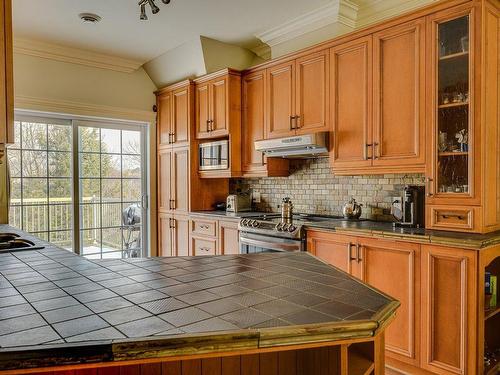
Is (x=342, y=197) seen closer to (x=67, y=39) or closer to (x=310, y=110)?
(x=310, y=110)

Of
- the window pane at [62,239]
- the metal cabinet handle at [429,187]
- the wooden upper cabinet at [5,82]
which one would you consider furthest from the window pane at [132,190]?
the metal cabinet handle at [429,187]

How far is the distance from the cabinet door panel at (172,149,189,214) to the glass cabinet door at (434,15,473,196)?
9.18 ft

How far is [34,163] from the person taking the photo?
4.22 m

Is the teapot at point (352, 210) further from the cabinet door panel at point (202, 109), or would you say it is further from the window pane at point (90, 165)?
the window pane at point (90, 165)

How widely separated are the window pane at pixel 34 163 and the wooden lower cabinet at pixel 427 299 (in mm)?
3435

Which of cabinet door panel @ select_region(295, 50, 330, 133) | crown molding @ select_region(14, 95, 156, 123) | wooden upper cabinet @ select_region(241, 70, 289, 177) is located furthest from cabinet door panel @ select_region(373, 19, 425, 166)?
crown molding @ select_region(14, 95, 156, 123)

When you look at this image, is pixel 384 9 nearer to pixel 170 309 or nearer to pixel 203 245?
pixel 203 245

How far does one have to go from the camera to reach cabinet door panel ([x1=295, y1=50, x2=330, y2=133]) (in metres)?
3.28

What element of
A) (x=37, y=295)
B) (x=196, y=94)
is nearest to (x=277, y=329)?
(x=37, y=295)

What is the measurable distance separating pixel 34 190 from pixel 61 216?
40 cm

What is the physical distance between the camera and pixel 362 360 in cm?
122

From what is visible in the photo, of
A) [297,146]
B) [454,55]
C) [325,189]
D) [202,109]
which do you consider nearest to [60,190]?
[202,109]

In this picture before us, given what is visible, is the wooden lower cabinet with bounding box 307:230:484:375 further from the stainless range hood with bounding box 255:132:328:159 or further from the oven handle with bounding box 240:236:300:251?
the stainless range hood with bounding box 255:132:328:159

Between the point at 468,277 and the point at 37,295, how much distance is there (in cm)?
211
